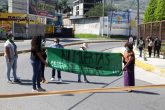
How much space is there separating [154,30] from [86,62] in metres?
22.5

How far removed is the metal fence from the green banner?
19457 mm

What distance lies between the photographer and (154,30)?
123ft

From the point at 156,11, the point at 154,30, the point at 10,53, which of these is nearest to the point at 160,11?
the point at 156,11

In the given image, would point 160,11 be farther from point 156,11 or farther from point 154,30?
point 154,30

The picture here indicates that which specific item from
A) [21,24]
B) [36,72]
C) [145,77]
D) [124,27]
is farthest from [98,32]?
[36,72]

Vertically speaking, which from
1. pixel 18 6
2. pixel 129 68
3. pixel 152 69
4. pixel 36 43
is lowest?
pixel 152 69

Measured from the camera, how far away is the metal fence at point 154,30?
113 ft

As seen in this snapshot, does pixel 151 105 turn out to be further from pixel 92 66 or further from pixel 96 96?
pixel 92 66

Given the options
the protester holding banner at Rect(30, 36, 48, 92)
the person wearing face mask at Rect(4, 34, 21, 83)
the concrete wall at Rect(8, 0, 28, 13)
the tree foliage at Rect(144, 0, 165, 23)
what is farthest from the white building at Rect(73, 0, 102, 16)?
the protester holding banner at Rect(30, 36, 48, 92)

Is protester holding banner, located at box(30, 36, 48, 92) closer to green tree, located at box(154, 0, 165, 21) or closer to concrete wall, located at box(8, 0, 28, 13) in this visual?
green tree, located at box(154, 0, 165, 21)

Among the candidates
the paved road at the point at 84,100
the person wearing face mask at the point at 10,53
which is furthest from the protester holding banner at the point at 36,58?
the person wearing face mask at the point at 10,53

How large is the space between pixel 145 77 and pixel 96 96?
7.20m

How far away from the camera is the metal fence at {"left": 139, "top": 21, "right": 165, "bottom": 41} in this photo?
3450 centimetres

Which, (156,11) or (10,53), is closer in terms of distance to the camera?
(10,53)
